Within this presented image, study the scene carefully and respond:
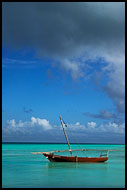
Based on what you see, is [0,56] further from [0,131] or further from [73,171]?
[73,171]

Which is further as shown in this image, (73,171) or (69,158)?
(69,158)

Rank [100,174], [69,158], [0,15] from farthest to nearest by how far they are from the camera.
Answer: [69,158], [100,174], [0,15]

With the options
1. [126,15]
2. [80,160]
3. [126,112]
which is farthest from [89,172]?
[126,15]

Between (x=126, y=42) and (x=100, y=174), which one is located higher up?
(x=126, y=42)

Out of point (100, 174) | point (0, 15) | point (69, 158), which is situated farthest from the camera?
point (69, 158)

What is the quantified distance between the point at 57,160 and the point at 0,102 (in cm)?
1900

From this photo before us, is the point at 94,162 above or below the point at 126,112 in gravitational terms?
below

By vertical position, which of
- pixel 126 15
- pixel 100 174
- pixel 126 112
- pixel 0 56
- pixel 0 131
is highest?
pixel 126 15

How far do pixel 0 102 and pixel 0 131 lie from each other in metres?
1.02

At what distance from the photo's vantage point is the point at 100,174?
23094mm

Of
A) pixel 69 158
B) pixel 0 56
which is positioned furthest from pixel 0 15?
pixel 69 158

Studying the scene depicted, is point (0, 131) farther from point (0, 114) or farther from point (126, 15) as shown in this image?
point (126, 15)

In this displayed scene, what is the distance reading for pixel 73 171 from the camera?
79.6 feet

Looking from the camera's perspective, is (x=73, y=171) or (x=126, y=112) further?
(x=73, y=171)
